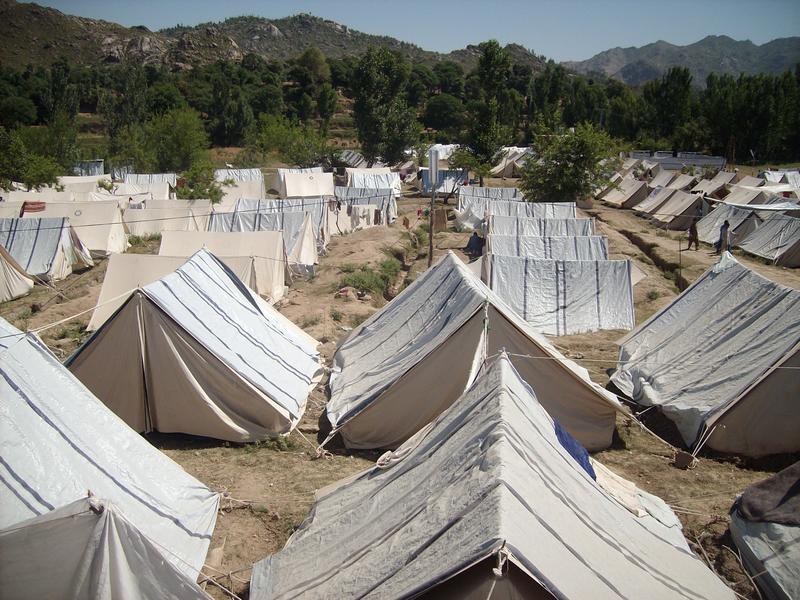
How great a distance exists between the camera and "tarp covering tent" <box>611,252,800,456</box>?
25.4 ft

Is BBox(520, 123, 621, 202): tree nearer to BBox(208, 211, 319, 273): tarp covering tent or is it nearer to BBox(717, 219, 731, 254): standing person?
BBox(717, 219, 731, 254): standing person

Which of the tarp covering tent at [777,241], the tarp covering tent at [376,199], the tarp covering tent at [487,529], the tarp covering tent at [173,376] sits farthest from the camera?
the tarp covering tent at [376,199]

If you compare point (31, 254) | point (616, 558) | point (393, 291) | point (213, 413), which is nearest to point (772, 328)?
point (616, 558)

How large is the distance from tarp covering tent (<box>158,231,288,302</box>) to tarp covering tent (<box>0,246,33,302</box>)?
192 inches

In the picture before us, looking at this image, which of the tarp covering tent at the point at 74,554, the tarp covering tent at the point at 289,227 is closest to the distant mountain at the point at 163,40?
the tarp covering tent at the point at 289,227

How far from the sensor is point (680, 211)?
28.1m

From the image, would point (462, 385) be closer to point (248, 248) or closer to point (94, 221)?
point (248, 248)

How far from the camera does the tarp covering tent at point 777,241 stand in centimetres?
2019

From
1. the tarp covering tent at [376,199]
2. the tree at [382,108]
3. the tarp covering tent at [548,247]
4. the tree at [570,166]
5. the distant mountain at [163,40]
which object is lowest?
the tarp covering tent at [548,247]

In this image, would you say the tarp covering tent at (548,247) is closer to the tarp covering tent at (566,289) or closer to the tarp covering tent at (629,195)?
the tarp covering tent at (566,289)

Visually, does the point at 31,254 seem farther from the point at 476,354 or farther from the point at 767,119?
the point at 767,119

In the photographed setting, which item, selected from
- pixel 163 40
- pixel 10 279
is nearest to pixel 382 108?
pixel 10 279

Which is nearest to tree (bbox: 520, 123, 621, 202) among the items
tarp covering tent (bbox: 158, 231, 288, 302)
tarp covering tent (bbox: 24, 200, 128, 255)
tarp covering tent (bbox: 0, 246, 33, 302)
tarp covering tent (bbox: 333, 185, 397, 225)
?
tarp covering tent (bbox: 333, 185, 397, 225)

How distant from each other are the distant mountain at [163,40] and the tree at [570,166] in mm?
47308
